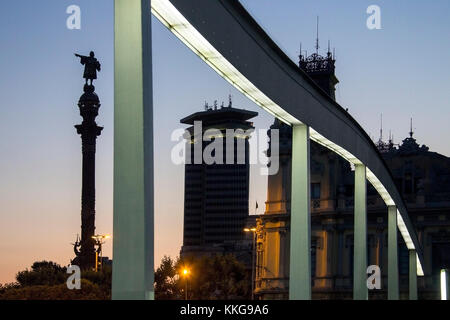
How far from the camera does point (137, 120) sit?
43.8ft

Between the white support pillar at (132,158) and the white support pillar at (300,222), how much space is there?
9923mm

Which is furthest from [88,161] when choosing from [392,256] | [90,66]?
[392,256]

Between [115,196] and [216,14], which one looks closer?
[115,196]

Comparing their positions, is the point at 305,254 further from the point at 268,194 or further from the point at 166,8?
the point at 268,194

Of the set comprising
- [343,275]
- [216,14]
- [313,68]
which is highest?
[313,68]

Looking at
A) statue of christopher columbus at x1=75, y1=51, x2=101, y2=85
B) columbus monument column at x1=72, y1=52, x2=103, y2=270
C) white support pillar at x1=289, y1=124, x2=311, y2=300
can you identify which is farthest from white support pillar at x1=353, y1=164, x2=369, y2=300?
statue of christopher columbus at x1=75, y1=51, x2=101, y2=85

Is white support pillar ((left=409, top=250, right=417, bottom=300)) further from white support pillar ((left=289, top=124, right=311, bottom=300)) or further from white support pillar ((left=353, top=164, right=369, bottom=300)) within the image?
white support pillar ((left=289, top=124, right=311, bottom=300))

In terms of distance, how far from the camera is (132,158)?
13.3 metres

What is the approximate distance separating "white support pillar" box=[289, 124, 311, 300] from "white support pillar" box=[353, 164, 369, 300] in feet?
23.0

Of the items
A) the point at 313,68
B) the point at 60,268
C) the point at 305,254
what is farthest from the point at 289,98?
the point at 313,68

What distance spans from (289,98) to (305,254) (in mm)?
3682
